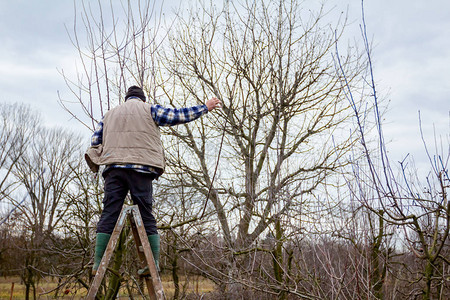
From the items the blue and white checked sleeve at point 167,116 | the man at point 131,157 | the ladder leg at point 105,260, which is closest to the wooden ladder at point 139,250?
the ladder leg at point 105,260

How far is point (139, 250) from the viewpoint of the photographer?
3316 millimetres

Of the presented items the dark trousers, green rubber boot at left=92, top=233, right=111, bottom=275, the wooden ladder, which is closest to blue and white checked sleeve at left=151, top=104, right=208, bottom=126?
the dark trousers

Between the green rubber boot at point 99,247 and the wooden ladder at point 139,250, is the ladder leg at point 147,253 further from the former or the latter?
the green rubber boot at point 99,247

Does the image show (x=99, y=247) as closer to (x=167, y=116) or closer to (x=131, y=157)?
(x=131, y=157)

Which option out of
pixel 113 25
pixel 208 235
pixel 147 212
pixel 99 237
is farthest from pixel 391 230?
pixel 113 25

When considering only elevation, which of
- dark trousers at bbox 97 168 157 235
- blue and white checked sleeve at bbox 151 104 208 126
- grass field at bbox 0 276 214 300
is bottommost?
grass field at bbox 0 276 214 300

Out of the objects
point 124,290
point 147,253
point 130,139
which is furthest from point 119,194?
point 124,290

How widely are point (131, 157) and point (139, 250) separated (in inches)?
27.0

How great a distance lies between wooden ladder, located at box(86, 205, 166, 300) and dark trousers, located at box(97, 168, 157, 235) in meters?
0.15

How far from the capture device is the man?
10.7 feet

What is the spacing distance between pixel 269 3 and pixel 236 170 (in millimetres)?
4462

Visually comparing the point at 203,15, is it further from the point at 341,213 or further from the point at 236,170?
the point at 341,213

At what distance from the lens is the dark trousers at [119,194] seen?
327cm

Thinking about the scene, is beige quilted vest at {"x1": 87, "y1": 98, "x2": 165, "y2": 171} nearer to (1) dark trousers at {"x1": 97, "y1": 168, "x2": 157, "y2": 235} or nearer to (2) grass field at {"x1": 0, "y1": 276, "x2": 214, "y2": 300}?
(1) dark trousers at {"x1": 97, "y1": 168, "x2": 157, "y2": 235}
